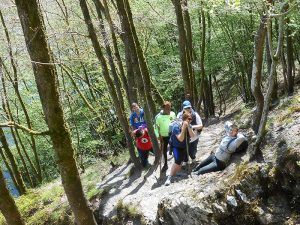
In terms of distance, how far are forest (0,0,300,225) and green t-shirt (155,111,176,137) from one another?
2.00 ft

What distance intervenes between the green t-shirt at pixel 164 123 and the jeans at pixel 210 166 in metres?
1.27

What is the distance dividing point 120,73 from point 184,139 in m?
4.72

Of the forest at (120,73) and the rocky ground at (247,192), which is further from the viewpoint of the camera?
the rocky ground at (247,192)

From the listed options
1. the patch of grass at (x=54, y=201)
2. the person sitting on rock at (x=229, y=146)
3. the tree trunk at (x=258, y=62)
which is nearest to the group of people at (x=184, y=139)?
the person sitting on rock at (x=229, y=146)

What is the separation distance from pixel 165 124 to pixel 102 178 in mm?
3852

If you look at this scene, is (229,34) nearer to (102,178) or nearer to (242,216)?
(102,178)

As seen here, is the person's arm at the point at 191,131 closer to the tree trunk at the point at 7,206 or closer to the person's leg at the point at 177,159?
the person's leg at the point at 177,159

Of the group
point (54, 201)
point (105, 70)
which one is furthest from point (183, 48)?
point (54, 201)

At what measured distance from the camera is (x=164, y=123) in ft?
30.1

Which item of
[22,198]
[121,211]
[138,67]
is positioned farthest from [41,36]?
[22,198]

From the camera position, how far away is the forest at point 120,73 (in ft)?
18.9

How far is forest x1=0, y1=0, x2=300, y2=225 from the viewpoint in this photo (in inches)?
226

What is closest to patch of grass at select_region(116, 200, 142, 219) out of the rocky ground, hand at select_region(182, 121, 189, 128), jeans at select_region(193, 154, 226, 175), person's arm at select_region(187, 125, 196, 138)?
the rocky ground

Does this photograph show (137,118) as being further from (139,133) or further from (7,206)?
(7,206)
